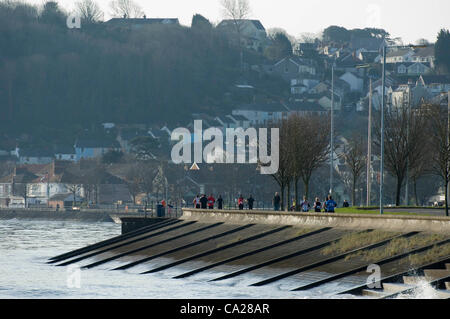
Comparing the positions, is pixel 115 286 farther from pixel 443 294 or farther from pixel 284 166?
pixel 284 166

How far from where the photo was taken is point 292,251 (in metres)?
52.0

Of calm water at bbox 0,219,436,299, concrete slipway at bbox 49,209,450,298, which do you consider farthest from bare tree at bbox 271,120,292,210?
calm water at bbox 0,219,436,299

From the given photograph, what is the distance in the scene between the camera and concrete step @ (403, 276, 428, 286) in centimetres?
3906

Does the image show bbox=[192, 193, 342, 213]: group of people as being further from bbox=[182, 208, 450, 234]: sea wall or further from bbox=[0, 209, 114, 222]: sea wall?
bbox=[0, 209, 114, 222]: sea wall

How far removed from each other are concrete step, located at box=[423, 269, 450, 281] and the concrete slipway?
4 centimetres

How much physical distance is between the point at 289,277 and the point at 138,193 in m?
149

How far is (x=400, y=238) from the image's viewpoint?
47.0 metres

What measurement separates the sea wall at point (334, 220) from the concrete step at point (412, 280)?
6032 mm

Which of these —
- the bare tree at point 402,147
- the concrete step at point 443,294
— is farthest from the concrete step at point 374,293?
the bare tree at point 402,147

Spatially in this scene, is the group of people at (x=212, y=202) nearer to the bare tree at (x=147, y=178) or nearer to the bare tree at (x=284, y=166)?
the bare tree at (x=284, y=166)

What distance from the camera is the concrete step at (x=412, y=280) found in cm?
3906

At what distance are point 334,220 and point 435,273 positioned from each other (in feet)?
50.7
